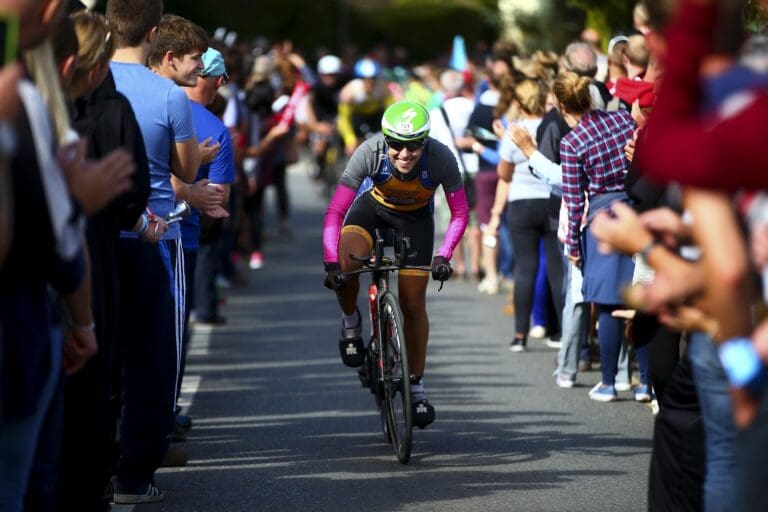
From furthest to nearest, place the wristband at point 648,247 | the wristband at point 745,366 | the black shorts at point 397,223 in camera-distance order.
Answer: the black shorts at point 397,223
the wristband at point 648,247
the wristband at point 745,366

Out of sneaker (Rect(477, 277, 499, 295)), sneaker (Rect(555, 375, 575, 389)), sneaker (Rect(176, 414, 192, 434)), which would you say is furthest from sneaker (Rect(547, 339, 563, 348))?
sneaker (Rect(176, 414, 192, 434))

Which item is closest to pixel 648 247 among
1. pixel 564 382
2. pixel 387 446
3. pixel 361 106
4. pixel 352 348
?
pixel 387 446

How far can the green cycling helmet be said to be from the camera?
809 cm

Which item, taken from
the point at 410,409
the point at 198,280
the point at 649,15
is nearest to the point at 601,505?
the point at 410,409

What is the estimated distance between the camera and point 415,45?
58344 millimetres

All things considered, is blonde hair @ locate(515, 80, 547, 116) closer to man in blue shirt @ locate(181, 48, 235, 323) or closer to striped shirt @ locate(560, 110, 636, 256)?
striped shirt @ locate(560, 110, 636, 256)

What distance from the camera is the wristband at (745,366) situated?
12.1ft

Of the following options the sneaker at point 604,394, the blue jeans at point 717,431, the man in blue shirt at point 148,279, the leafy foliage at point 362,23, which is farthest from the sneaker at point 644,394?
the leafy foliage at point 362,23

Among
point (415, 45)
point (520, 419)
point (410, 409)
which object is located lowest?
point (415, 45)

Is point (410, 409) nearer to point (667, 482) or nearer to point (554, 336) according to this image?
point (667, 482)

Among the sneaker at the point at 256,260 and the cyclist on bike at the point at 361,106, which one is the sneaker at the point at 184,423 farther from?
the cyclist on bike at the point at 361,106

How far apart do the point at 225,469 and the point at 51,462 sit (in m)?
2.92

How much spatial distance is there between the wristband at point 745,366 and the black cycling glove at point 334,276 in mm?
4513

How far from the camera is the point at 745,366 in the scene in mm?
3688
